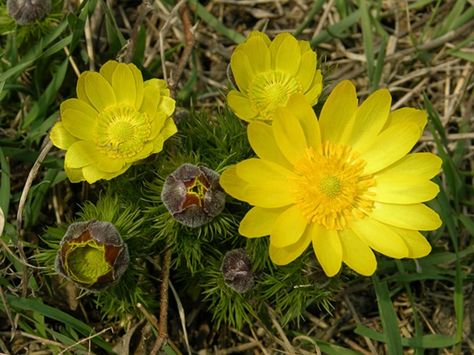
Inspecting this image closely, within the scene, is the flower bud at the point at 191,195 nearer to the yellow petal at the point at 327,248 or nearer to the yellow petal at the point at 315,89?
the yellow petal at the point at 327,248

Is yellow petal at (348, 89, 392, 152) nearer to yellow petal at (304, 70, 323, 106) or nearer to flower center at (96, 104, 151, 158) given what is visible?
yellow petal at (304, 70, 323, 106)

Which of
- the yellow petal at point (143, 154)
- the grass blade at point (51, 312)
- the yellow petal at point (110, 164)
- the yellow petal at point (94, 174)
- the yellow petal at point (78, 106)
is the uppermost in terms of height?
the yellow petal at point (78, 106)

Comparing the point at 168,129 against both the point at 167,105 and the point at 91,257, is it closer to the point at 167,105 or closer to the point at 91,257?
the point at 167,105

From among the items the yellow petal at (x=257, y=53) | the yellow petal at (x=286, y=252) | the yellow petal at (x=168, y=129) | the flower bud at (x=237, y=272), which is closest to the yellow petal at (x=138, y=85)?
the yellow petal at (x=168, y=129)

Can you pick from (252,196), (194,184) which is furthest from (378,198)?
(194,184)

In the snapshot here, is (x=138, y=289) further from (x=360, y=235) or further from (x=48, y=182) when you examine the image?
(x=360, y=235)

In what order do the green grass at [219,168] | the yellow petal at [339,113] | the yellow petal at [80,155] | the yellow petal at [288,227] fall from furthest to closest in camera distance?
the green grass at [219,168], the yellow petal at [80,155], the yellow petal at [339,113], the yellow petal at [288,227]
